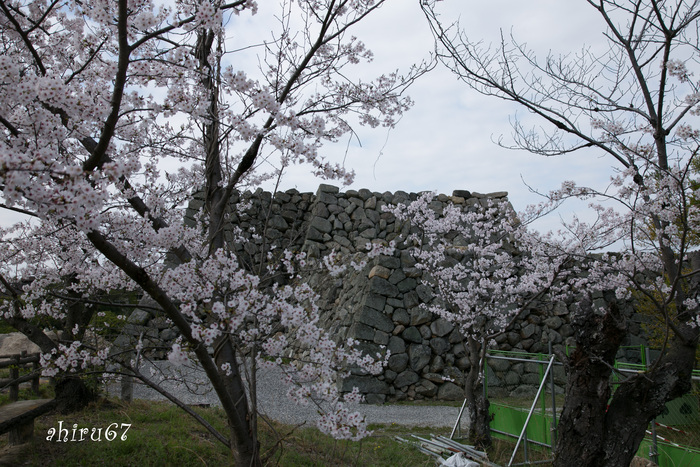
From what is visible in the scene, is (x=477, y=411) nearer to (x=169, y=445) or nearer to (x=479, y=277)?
(x=479, y=277)

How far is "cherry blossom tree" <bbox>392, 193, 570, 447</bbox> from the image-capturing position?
550 cm

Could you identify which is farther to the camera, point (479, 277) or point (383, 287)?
point (383, 287)

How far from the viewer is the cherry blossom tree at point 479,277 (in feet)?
18.1

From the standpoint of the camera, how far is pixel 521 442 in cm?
487

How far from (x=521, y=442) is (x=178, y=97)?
4.56 meters

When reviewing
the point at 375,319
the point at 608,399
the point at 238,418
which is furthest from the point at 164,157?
the point at 375,319

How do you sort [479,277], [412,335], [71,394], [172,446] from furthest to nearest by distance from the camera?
[412,335]
[479,277]
[71,394]
[172,446]

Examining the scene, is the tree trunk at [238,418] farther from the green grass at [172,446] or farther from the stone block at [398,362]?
the stone block at [398,362]

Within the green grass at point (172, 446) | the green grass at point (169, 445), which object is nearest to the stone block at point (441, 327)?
the green grass at point (172, 446)

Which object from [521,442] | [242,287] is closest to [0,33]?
[242,287]

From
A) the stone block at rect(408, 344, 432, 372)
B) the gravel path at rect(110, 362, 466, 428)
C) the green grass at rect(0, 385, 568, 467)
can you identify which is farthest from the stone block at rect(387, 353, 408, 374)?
the green grass at rect(0, 385, 568, 467)

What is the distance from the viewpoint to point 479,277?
25.0ft

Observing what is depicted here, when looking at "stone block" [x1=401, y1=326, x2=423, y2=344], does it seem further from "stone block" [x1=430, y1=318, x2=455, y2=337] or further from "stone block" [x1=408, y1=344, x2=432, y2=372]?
"stone block" [x1=430, y1=318, x2=455, y2=337]

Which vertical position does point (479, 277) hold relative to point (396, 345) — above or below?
above
